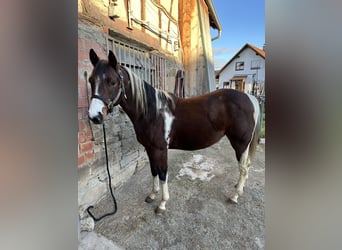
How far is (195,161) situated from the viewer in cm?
173

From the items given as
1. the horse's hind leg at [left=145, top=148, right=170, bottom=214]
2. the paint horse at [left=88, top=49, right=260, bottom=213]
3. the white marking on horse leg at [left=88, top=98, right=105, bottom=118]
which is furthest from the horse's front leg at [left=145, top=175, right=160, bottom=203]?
the white marking on horse leg at [left=88, top=98, right=105, bottom=118]

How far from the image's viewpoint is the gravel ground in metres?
0.84

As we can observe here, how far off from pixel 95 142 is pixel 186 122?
0.56m

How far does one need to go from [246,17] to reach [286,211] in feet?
2.34

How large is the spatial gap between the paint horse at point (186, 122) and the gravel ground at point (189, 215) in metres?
0.09

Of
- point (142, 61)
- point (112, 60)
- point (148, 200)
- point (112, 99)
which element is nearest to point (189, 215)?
point (148, 200)

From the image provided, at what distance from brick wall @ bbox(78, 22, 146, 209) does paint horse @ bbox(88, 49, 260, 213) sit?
0.19 metres

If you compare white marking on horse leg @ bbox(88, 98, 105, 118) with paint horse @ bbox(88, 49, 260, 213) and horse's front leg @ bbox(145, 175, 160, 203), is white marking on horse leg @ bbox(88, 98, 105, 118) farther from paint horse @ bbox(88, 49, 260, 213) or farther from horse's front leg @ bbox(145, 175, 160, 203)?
horse's front leg @ bbox(145, 175, 160, 203)

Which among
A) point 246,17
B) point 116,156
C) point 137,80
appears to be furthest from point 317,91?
point 116,156

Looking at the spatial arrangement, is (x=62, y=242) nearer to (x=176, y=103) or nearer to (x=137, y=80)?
(x=137, y=80)

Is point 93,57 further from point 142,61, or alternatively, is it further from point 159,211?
point 159,211

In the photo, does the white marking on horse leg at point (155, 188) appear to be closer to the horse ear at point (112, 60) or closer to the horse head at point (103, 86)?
the horse head at point (103, 86)

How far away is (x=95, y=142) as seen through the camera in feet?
3.27

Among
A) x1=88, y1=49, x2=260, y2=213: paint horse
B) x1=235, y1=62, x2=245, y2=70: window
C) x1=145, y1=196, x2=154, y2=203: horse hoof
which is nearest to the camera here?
x1=235, y1=62, x2=245, y2=70: window
